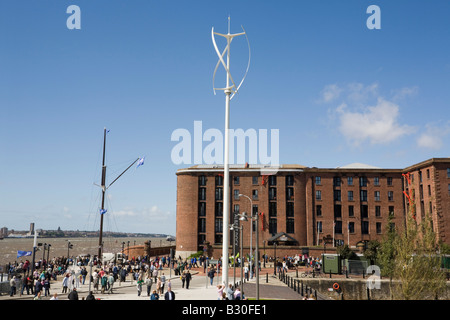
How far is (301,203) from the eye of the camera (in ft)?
236

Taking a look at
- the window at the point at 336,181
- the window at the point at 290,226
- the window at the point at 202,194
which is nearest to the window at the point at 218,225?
the window at the point at 202,194

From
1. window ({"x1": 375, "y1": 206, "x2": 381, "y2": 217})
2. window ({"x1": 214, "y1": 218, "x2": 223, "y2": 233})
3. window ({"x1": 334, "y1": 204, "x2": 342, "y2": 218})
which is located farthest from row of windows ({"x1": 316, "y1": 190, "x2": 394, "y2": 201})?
window ({"x1": 214, "y1": 218, "x2": 223, "y2": 233})

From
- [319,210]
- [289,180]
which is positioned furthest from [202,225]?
[319,210]

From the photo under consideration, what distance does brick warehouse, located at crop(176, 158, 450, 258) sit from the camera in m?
70.4

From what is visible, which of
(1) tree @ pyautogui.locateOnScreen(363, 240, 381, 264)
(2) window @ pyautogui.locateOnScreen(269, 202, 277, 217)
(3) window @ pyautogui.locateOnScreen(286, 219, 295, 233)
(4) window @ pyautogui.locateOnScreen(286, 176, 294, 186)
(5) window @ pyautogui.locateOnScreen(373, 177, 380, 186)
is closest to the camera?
(1) tree @ pyautogui.locateOnScreen(363, 240, 381, 264)

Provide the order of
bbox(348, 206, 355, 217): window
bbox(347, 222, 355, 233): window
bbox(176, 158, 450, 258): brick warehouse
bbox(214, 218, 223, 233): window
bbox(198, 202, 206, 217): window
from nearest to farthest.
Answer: bbox(347, 222, 355, 233): window → bbox(176, 158, 450, 258): brick warehouse → bbox(348, 206, 355, 217): window → bbox(214, 218, 223, 233): window → bbox(198, 202, 206, 217): window

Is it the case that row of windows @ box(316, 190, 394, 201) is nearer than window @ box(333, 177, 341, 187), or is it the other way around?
row of windows @ box(316, 190, 394, 201)

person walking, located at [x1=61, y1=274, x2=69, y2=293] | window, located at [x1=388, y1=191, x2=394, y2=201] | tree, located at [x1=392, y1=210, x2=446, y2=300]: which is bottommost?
person walking, located at [x1=61, y1=274, x2=69, y2=293]

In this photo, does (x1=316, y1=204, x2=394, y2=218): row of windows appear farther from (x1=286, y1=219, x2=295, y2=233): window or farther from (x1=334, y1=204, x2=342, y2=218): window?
(x1=286, y1=219, x2=295, y2=233): window

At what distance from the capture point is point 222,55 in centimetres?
2134

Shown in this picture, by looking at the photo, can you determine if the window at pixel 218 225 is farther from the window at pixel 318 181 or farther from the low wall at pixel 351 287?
the low wall at pixel 351 287

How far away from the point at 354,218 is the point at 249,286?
42929 mm

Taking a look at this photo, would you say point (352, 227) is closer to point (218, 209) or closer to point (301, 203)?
point (301, 203)
